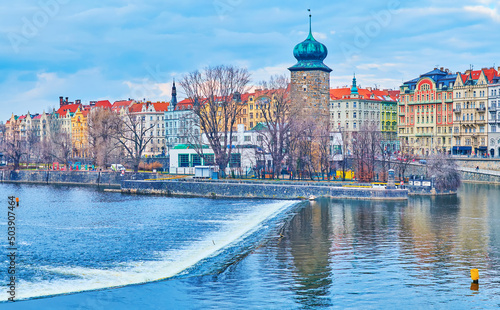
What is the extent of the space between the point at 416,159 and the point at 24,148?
311ft

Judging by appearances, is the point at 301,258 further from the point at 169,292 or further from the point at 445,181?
the point at 445,181

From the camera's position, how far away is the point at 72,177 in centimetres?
10719

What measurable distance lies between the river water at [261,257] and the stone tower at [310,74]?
4378 cm

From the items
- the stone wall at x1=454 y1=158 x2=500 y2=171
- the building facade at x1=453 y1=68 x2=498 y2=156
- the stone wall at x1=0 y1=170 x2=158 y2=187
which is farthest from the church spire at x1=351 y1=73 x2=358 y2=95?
the stone wall at x1=0 y1=170 x2=158 y2=187

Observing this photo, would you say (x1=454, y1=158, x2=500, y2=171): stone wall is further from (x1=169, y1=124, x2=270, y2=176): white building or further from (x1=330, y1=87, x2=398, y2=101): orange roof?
(x1=330, y1=87, x2=398, y2=101): orange roof

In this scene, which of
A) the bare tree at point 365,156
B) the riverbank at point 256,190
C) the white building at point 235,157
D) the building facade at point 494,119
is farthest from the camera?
the building facade at point 494,119

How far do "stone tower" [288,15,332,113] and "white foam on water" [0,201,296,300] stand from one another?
2482 inches

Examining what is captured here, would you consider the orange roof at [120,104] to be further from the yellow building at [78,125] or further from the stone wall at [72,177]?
the stone wall at [72,177]

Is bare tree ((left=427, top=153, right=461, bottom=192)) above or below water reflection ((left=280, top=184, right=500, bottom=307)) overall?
above

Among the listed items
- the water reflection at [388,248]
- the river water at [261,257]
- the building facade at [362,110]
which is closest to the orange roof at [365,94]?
the building facade at [362,110]

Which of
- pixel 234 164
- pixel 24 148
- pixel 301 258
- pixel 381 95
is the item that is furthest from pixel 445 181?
pixel 24 148

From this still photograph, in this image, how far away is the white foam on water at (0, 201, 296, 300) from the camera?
30.4 meters

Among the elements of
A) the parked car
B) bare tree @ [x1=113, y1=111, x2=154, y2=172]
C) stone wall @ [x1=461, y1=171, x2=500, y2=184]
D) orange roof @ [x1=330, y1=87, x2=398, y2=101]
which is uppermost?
orange roof @ [x1=330, y1=87, x2=398, y2=101]

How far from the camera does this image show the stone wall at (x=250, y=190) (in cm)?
6838
